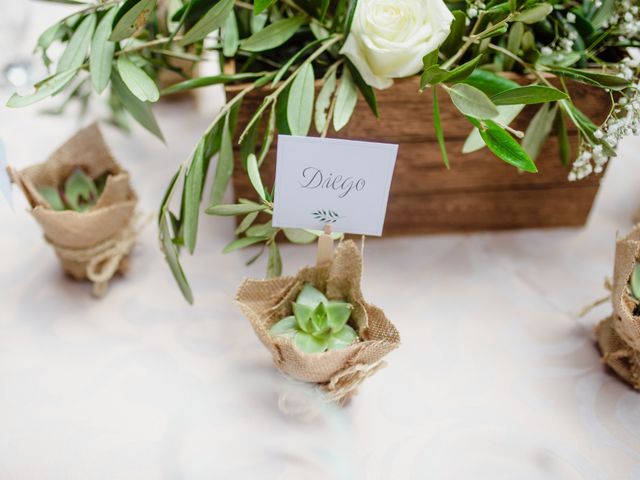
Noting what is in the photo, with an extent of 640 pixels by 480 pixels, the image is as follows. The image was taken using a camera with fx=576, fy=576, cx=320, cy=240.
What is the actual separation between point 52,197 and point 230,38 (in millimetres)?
310

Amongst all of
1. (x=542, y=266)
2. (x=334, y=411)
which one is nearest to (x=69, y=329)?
(x=334, y=411)

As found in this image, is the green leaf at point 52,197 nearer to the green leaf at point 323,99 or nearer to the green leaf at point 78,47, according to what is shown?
the green leaf at point 78,47

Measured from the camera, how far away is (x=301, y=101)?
0.63 meters

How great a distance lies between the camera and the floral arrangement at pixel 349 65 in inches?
23.2

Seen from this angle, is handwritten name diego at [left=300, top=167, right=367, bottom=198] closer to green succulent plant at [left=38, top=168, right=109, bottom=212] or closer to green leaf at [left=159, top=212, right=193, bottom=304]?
green leaf at [left=159, top=212, right=193, bottom=304]

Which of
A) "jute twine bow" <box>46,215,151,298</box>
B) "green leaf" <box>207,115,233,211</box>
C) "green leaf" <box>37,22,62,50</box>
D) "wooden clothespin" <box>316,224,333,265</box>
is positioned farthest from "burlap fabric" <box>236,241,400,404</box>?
"green leaf" <box>37,22,62,50</box>

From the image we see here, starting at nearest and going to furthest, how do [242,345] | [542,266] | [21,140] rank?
1. [242,345]
2. [542,266]
3. [21,140]

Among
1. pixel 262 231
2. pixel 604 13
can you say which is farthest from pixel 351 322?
pixel 604 13

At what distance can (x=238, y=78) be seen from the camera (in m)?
0.67

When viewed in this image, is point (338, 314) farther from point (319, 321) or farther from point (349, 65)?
point (349, 65)

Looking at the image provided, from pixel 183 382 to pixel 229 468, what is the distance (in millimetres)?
122

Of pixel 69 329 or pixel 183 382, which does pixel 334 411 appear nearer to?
pixel 183 382

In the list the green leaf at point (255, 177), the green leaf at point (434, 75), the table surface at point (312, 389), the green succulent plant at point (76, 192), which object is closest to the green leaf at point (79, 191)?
the green succulent plant at point (76, 192)

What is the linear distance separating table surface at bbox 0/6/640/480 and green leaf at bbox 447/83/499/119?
1.08ft
